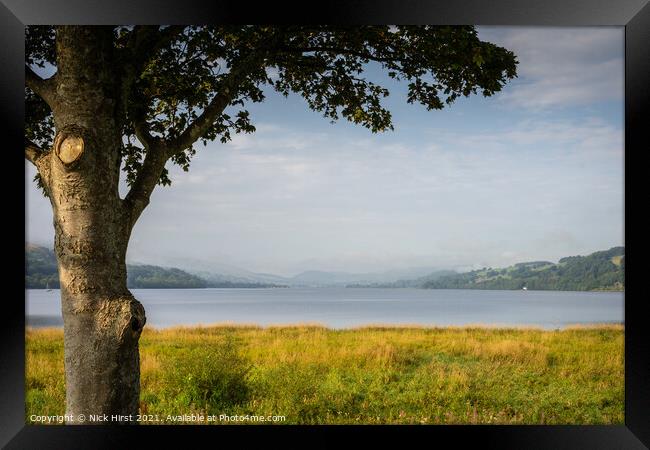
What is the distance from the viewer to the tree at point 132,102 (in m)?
4.95

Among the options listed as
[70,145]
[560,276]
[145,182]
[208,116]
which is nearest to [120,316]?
[145,182]

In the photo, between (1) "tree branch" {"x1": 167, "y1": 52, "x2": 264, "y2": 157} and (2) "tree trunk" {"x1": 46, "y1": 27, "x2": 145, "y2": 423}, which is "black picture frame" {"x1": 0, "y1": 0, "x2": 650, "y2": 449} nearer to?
(2) "tree trunk" {"x1": 46, "y1": 27, "x2": 145, "y2": 423}

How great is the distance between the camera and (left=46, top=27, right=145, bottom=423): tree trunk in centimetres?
492

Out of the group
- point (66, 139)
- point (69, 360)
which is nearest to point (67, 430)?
point (69, 360)

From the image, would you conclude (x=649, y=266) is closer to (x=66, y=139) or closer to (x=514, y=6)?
(x=514, y=6)

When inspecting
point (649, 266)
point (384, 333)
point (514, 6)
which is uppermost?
point (514, 6)

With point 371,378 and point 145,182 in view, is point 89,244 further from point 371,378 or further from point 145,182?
point 371,378

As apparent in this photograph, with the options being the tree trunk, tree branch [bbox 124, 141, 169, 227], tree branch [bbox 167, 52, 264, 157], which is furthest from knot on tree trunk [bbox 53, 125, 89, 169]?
tree branch [bbox 167, 52, 264, 157]

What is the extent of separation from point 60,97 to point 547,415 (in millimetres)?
7700

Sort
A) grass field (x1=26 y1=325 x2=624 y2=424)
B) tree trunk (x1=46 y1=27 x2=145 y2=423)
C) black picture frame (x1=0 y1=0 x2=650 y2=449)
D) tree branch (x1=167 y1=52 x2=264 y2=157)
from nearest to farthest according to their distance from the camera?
black picture frame (x1=0 y1=0 x2=650 y2=449), tree trunk (x1=46 y1=27 x2=145 y2=423), tree branch (x1=167 y1=52 x2=264 y2=157), grass field (x1=26 y1=325 x2=624 y2=424)

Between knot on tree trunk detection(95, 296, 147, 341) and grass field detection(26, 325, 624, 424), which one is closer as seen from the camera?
knot on tree trunk detection(95, 296, 147, 341)

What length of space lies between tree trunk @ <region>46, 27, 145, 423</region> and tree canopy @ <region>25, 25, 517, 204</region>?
419 millimetres

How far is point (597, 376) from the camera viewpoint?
10203 millimetres

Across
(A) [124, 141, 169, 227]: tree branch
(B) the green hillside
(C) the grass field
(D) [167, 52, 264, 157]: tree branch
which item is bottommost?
(C) the grass field
